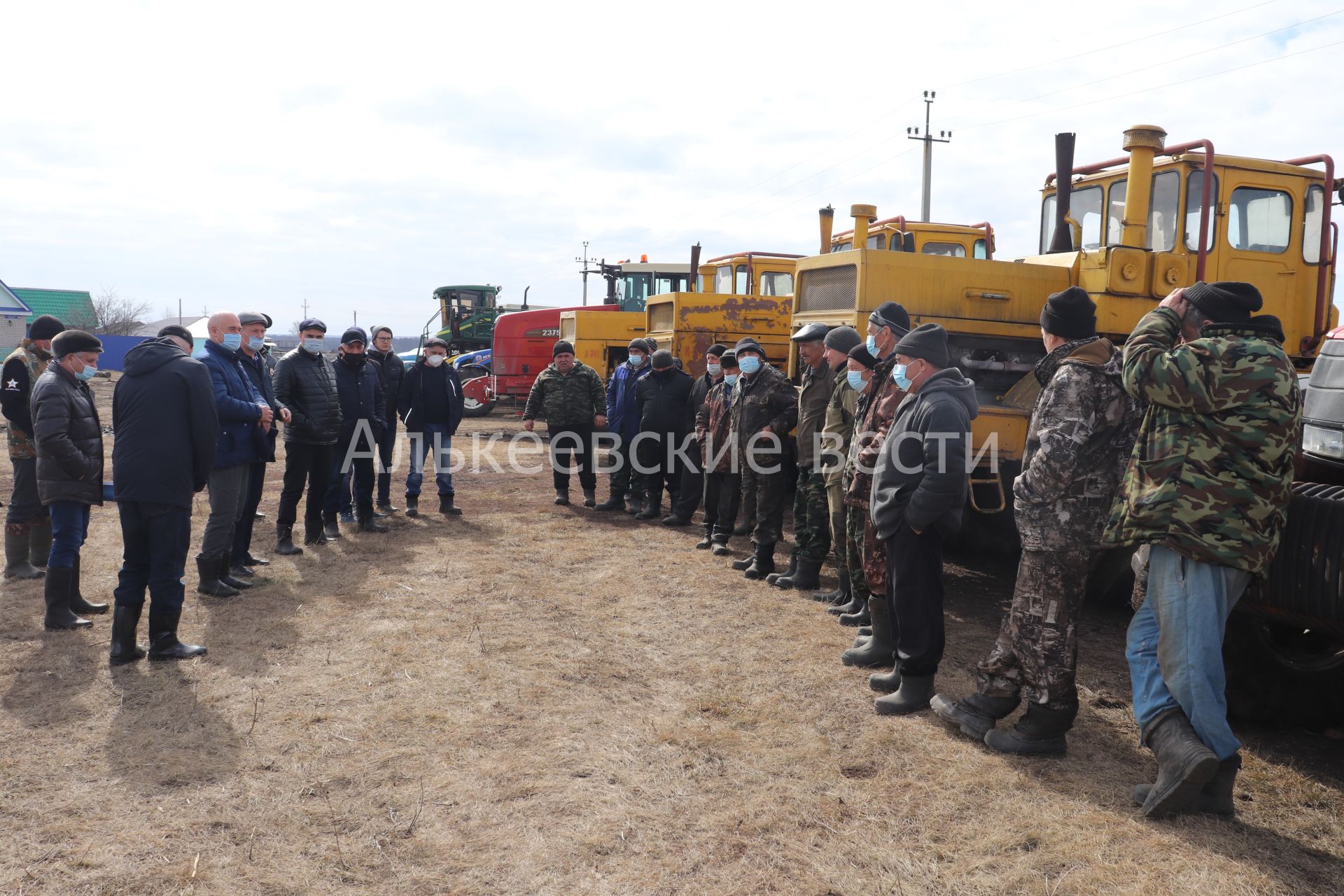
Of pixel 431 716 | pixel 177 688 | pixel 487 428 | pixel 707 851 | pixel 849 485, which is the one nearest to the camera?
pixel 707 851

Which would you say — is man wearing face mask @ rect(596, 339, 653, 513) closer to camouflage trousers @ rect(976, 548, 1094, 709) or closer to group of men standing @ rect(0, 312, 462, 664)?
group of men standing @ rect(0, 312, 462, 664)

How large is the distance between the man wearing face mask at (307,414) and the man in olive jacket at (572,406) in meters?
2.62

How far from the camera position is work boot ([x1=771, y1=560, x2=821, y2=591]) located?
6688 millimetres

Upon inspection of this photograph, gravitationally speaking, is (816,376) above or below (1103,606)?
above

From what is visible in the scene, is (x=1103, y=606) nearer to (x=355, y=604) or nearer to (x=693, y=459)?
(x=693, y=459)

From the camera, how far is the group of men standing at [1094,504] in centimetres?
311

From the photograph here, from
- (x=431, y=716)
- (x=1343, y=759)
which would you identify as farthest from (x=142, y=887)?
(x=1343, y=759)

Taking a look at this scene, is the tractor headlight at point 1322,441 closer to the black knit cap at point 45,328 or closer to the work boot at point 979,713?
the work boot at point 979,713

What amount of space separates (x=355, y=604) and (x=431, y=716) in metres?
2.18

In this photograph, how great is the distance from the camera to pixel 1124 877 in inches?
114

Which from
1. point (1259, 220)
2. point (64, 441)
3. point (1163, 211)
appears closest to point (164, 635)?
point (64, 441)

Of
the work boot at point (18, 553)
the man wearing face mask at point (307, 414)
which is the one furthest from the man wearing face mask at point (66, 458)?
the man wearing face mask at point (307, 414)

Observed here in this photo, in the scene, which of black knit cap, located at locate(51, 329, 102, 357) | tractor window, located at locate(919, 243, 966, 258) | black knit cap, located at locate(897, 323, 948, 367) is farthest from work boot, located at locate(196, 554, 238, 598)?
tractor window, located at locate(919, 243, 966, 258)

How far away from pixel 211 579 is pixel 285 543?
1.42m
